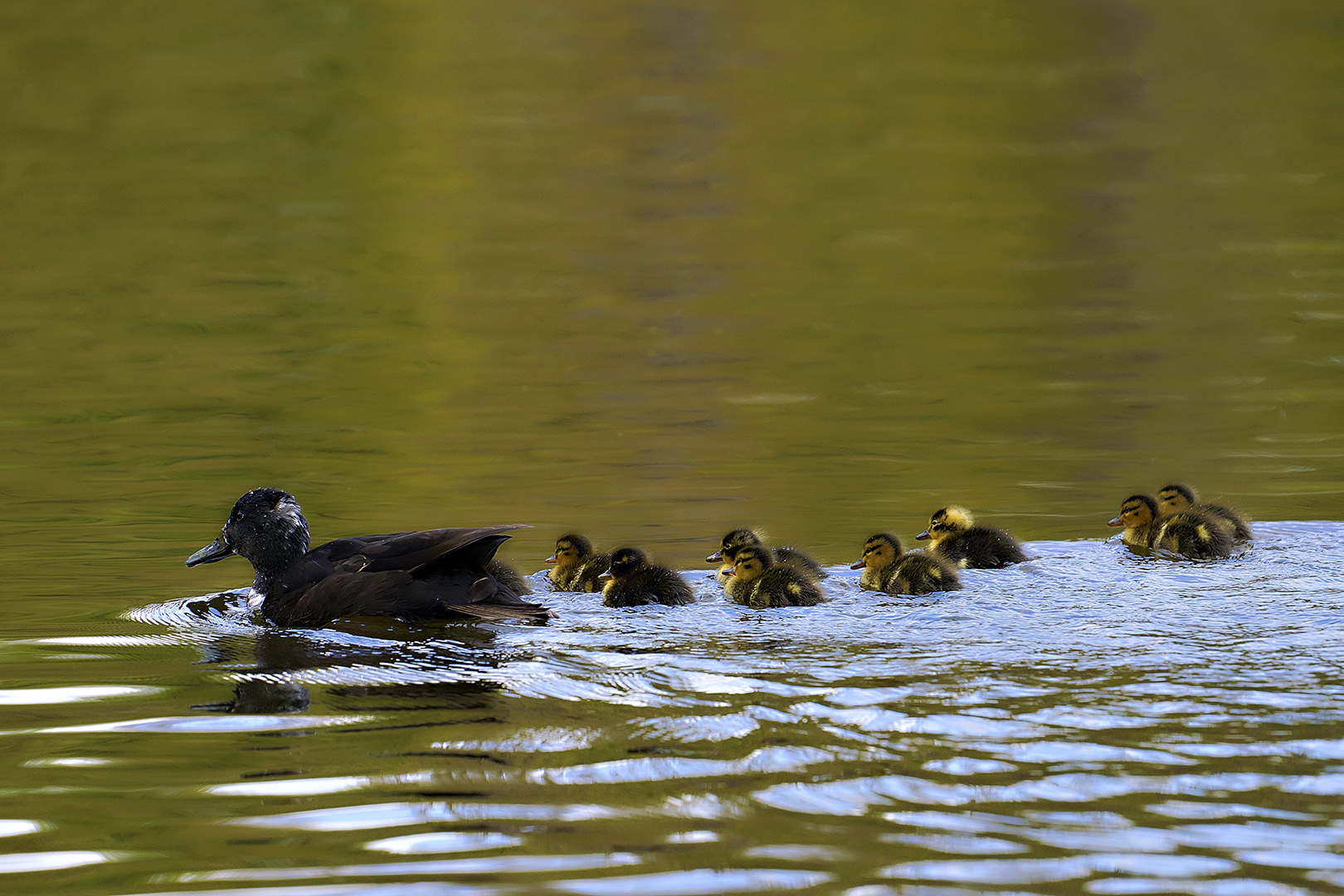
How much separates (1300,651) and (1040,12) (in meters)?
35.3

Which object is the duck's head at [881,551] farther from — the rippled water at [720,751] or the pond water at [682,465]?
the rippled water at [720,751]

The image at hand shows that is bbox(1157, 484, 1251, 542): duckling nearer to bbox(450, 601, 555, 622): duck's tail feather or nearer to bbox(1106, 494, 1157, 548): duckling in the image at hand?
bbox(1106, 494, 1157, 548): duckling

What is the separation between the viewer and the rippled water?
13.4 feet

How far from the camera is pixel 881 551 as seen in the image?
7.39 metres

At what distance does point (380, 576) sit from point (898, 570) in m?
2.15

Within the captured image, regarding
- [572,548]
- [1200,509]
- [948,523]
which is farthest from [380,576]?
[1200,509]

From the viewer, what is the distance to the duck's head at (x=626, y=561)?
23.6 feet

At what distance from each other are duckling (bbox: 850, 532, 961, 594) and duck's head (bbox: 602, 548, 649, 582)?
0.98 metres

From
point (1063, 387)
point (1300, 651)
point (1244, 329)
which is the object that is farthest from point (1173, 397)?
point (1300, 651)

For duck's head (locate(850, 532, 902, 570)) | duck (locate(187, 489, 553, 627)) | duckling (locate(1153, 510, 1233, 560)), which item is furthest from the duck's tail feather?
duckling (locate(1153, 510, 1233, 560))

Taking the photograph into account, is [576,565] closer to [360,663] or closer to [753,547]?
[753,547]

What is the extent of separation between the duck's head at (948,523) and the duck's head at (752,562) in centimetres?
105

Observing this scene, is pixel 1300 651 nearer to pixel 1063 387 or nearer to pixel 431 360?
pixel 1063 387

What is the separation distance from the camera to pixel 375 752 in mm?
5082
